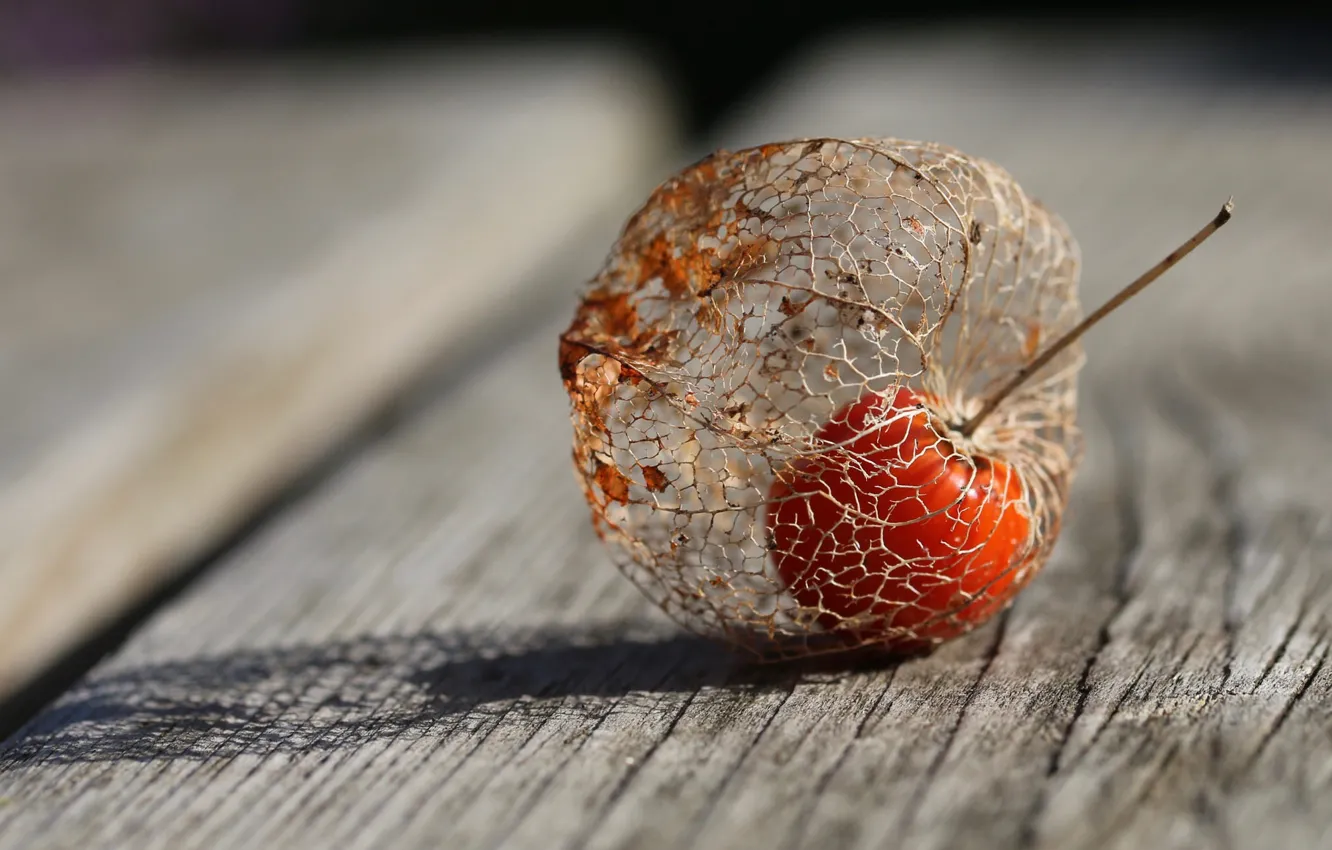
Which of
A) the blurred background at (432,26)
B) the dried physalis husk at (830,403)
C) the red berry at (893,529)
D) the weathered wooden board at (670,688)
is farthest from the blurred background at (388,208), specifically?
the red berry at (893,529)

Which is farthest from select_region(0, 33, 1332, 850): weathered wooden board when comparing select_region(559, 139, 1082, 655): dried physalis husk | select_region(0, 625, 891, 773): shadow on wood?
select_region(559, 139, 1082, 655): dried physalis husk

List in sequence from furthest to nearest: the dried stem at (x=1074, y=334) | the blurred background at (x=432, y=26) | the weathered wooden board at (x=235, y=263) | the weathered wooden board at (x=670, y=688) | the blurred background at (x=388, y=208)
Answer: the blurred background at (x=432, y=26)
the blurred background at (x=388, y=208)
the weathered wooden board at (x=235, y=263)
the dried stem at (x=1074, y=334)
the weathered wooden board at (x=670, y=688)

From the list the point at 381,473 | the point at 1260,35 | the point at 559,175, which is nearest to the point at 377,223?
the point at 559,175

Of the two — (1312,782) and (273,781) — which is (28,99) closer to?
(273,781)

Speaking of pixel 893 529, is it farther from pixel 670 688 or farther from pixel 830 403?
pixel 670 688

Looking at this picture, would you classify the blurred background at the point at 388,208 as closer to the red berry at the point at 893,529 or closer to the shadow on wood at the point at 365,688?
the shadow on wood at the point at 365,688

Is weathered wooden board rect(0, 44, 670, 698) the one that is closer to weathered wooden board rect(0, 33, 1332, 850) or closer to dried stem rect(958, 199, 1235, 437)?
weathered wooden board rect(0, 33, 1332, 850)

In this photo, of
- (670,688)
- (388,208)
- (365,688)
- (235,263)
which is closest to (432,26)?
(388,208)
